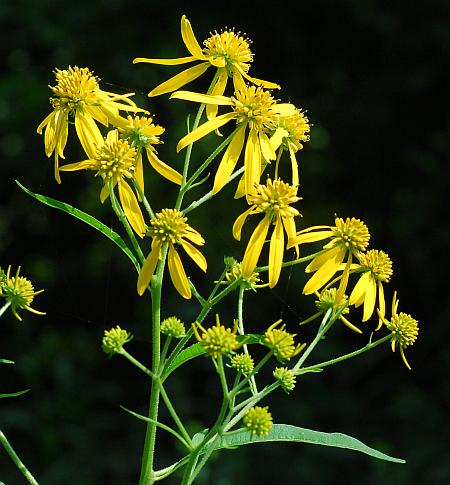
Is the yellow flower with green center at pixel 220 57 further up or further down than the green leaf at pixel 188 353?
further up

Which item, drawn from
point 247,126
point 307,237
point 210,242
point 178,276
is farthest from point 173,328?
point 210,242

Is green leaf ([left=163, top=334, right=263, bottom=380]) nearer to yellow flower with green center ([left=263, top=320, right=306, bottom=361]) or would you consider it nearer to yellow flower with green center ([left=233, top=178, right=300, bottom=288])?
yellow flower with green center ([left=263, top=320, right=306, bottom=361])

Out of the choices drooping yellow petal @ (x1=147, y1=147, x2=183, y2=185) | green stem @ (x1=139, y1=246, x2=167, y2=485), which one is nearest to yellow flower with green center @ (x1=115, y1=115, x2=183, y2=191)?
drooping yellow petal @ (x1=147, y1=147, x2=183, y2=185)

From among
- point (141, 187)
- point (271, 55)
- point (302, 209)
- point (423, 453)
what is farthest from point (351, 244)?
point (271, 55)

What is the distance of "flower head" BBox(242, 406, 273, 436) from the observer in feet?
5.23

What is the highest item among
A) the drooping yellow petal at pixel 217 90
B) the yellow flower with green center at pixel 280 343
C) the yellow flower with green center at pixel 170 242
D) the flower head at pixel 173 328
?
the drooping yellow petal at pixel 217 90

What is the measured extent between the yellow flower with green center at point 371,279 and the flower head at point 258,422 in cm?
33

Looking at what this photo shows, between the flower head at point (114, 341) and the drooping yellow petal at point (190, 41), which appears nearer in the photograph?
the flower head at point (114, 341)

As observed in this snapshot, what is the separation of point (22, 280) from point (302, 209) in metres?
3.32

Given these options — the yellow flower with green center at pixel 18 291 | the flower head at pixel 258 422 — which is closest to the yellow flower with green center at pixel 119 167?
the yellow flower with green center at pixel 18 291

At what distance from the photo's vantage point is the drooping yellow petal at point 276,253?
158 cm

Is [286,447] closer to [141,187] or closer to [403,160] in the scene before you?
[403,160]

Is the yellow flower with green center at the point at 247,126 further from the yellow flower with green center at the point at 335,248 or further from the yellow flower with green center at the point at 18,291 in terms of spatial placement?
the yellow flower with green center at the point at 18,291

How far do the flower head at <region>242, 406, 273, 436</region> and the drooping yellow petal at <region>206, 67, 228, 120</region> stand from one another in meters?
0.64
